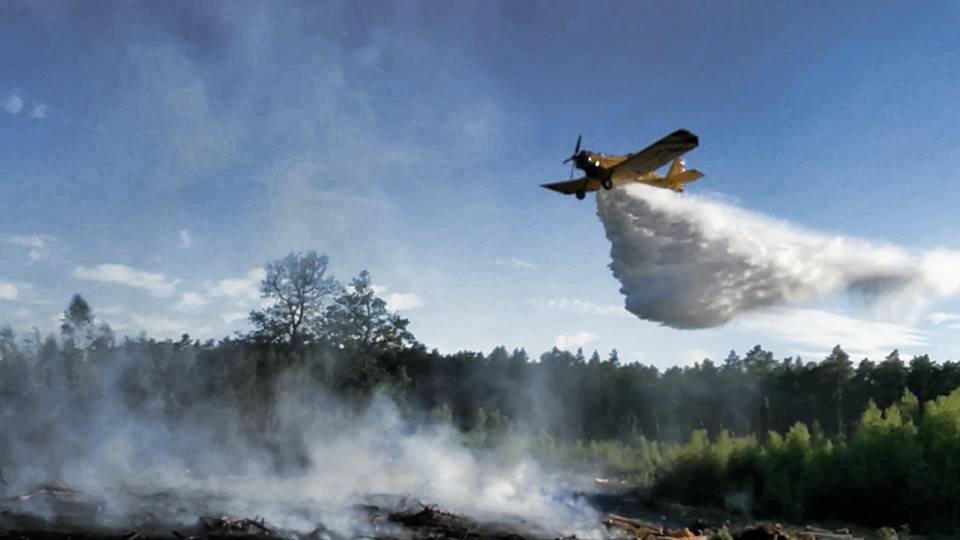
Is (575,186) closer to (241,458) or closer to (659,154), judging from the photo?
(659,154)

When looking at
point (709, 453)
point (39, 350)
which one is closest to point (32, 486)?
point (39, 350)

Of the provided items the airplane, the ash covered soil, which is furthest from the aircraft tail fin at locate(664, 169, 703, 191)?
the ash covered soil

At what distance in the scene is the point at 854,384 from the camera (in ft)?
311

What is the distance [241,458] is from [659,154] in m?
38.7

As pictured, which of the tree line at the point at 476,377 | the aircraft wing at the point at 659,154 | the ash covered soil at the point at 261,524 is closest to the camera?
the ash covered soil at the point at 261,524

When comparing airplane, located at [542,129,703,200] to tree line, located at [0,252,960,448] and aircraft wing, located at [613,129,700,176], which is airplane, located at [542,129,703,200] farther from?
tree line, located at [0,252,960,448]

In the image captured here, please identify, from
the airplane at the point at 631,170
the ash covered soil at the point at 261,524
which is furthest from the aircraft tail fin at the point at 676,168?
the ash covered soil at the point at 261,524

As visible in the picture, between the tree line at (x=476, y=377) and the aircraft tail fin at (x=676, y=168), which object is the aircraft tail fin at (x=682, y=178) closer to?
the aircraft tail fin at (x=676, y=168)

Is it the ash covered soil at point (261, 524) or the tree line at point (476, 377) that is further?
the tree line at point (476, 377)

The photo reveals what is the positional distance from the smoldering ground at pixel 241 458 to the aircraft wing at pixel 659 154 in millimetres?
12552

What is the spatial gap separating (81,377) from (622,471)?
42484mm

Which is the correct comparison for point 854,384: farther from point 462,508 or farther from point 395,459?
point 462,508

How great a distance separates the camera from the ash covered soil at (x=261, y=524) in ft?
73.8

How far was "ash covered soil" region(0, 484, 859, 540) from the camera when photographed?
22.5 metres
